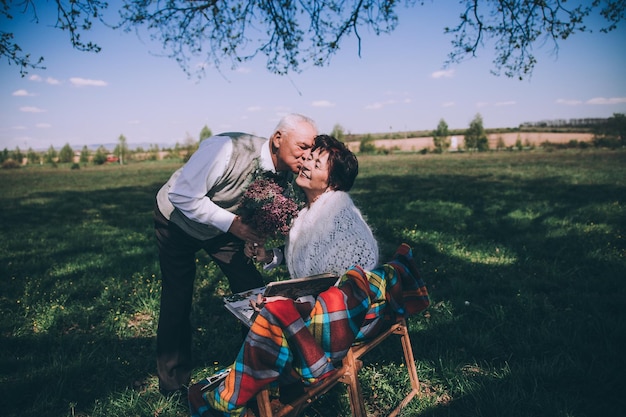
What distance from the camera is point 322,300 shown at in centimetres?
181

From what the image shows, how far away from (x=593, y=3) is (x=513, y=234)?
436 cm

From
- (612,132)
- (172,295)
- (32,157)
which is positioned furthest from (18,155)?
(612,132)

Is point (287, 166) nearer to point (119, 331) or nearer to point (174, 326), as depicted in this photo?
point (174, 326)

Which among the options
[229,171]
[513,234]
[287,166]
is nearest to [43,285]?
[229,171]

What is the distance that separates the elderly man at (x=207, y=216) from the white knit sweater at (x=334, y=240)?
→ 42 cm

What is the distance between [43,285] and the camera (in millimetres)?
5070

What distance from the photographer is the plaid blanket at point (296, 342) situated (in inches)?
65.7

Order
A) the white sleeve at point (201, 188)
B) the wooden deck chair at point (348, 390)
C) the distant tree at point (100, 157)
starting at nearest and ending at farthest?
the wooden deck chair at point (348, 390), the white sleeve at point (201, 188), the distant tree at point (100, 157)

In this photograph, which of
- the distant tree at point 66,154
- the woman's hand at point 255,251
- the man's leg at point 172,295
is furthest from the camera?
the distant tree at point 66,154

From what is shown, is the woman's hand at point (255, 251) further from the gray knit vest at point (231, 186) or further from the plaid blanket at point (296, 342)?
the plaid blanket at point (296, 342)

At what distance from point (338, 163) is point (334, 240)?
527mm

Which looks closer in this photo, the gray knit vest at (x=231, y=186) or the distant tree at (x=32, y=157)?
the gray knit vest at (x=231, y=186)

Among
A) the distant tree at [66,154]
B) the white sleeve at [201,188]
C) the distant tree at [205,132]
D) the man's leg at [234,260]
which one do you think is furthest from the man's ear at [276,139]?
the distant tree at [205,132]

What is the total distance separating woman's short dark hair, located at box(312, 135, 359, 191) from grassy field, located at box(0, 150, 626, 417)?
163 centimetres
